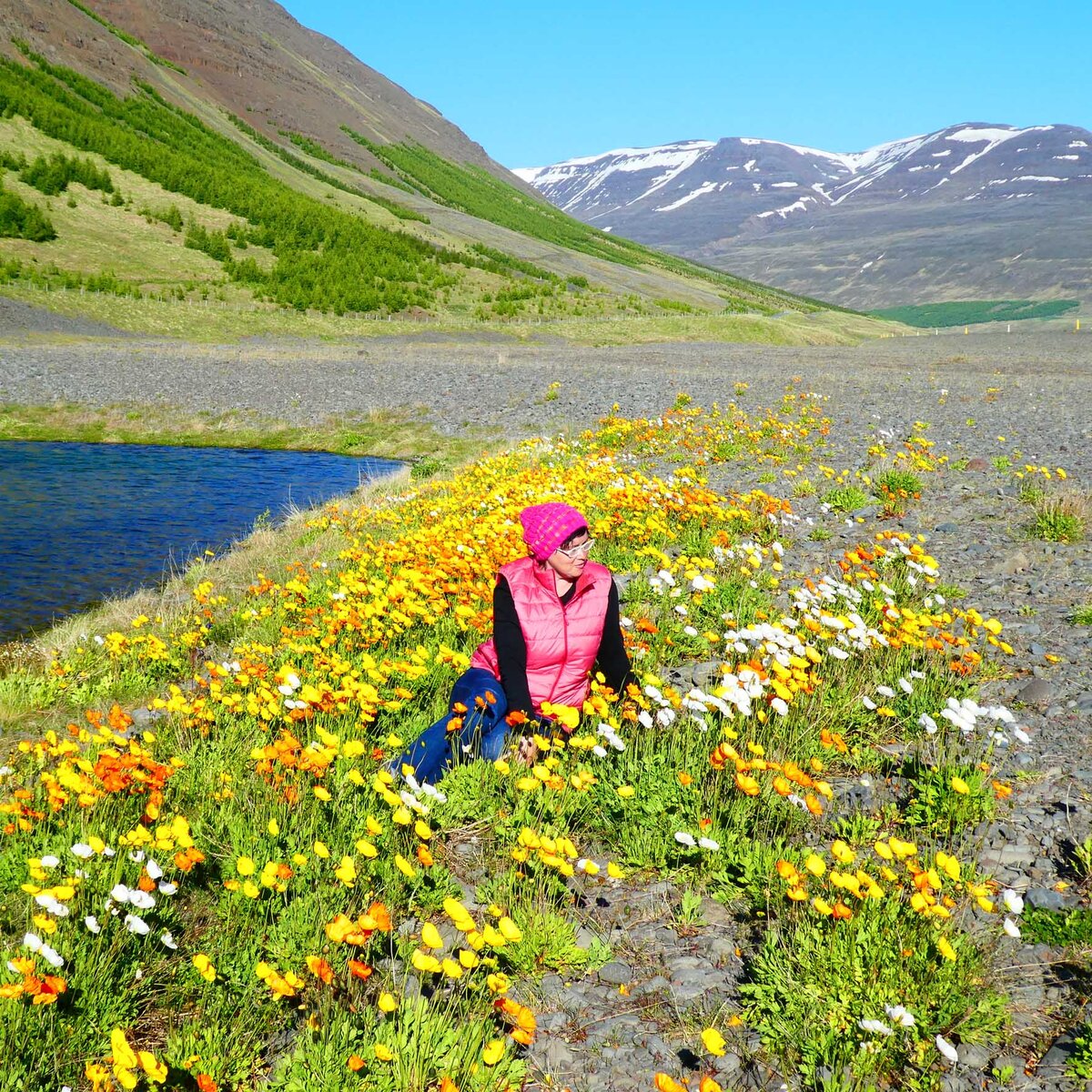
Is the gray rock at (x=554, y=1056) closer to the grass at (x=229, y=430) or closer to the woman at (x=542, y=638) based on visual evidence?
the woman at (x=542, y=638)

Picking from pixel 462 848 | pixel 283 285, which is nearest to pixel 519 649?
pixel 462 848

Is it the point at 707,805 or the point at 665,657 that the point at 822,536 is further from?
the point at 707,805

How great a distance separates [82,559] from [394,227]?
80.4 meters

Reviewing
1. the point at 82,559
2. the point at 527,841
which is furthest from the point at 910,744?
the point at 82,559

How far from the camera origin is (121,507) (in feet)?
47.0

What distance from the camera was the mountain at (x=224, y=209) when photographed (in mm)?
50594

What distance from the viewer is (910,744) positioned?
4.94 meters

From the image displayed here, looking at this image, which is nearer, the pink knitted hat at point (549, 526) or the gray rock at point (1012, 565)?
the pink knitted hat at point (549, 526)

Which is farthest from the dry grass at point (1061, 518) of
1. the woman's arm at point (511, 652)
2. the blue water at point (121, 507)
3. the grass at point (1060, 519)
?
the blue water at point (121, 507)

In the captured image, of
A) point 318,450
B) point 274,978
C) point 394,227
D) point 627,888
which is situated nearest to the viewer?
point 274,978

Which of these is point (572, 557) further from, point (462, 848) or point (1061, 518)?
point (1061, 518)

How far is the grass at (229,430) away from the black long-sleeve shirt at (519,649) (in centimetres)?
1452

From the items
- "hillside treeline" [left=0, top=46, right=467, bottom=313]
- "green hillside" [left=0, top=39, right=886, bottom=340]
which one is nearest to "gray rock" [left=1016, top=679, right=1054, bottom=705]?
"green hillside" [left=0, top=39, right=886, bottom=340]

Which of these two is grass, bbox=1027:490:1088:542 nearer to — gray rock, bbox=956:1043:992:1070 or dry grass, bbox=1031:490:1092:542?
dry grass, bbox=1031:490:1092:542
